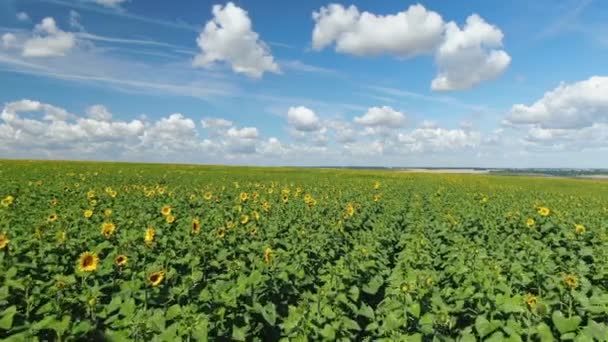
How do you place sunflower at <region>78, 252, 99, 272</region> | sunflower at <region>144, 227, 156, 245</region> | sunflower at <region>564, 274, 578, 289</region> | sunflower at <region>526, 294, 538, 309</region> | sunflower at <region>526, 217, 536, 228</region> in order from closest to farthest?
sunflower at <region>526, 294, 538, 309</region>
sunflower at <region>564, 274, 578, 289</region>
sunflower at <region>78, 252, 99, 272</region>
sunflower at <region>144, 227, 156, 245</region>
sunflower at <region>526, 217, 536, 228</region>

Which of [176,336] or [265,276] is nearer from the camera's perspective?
[176,336]

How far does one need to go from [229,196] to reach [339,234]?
616 centimetres

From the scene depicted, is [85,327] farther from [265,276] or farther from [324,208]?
[324,208]

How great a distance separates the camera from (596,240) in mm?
8656

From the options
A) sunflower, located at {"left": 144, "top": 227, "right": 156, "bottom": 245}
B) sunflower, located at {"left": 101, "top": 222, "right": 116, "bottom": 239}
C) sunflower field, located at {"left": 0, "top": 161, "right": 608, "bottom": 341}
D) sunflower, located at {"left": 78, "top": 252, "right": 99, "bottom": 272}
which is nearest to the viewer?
sunflower field, located at {"left": 0, "top": 161, "right": 608, "bottom": 341}

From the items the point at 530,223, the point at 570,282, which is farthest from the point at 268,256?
the point at 530,223

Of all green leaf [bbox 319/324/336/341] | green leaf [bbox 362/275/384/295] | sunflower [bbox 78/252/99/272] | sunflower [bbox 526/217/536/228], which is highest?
sunflower [bbox 78/252/99/272]

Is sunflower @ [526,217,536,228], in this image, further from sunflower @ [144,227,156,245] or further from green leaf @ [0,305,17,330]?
green leaf @ [0,305,17,330]

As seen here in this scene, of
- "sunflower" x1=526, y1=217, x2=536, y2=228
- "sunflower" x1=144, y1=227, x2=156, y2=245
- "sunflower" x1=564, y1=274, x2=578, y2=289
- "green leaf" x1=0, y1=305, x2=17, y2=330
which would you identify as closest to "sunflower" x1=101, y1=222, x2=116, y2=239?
"sunflower" x1=144, y1=227, x2=156, y2=245

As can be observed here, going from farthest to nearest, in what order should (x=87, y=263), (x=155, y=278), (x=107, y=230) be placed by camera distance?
(x=107, y=230), (x=87, y=263), (x=155, y=278)

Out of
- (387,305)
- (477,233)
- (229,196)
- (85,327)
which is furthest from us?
(229,196)

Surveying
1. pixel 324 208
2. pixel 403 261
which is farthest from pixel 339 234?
pixel 324 208

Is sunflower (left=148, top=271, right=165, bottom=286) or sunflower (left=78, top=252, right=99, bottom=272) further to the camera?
sunflower (left=78, top=252, right=99, bottom=272)

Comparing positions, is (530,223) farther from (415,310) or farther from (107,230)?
(107,230)
